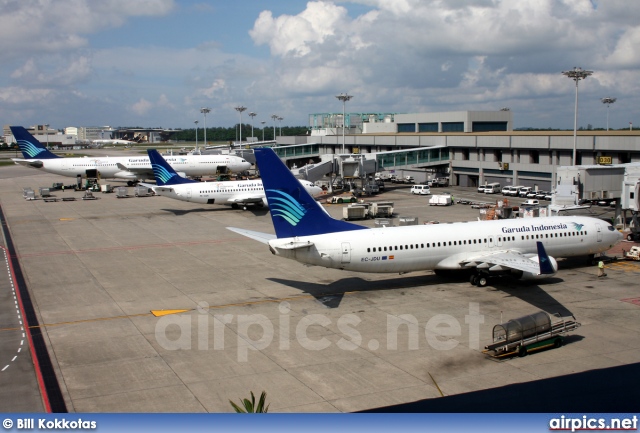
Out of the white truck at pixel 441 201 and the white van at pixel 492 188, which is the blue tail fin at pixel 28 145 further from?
the white van at pixel 492 188

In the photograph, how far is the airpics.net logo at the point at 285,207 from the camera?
33625 mm

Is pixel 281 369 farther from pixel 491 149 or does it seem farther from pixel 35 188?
pixel 35 188

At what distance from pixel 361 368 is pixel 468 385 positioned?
4450mm

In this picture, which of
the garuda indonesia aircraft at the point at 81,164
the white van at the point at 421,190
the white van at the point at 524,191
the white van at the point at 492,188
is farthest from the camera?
the garuda indonesia aircraft at the point at 81,164

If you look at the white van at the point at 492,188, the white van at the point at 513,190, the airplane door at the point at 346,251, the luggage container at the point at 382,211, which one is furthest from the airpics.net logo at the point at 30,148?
the airplane door at the point at 346,251

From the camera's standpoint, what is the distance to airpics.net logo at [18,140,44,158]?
103875 mm

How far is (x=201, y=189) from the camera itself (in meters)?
73.6

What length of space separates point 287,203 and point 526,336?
14827 mm

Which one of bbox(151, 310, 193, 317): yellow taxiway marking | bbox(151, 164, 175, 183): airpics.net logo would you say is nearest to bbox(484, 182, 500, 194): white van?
bbox(151, 164, 175, 183): airpics.net logo

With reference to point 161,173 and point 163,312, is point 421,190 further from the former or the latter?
point 163,312

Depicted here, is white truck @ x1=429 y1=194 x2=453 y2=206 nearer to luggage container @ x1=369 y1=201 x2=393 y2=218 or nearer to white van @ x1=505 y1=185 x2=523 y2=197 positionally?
luggage container @ x1=369 y1=201 x2=393 y2=218

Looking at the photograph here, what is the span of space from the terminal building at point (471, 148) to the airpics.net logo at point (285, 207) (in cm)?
5461

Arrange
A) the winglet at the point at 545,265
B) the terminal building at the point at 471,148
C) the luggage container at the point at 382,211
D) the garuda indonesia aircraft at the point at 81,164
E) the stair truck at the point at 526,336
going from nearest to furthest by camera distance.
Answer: the stair truck at the point at 526,336 < the winglet at the point at 545,265 < the luggage container at the point at 382,211 < the terminal building at the point at 471,148 < the garuda indonesia aircraft at the point at 81,164

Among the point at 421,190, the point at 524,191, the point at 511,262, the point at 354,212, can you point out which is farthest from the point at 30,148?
the point at 511,262
